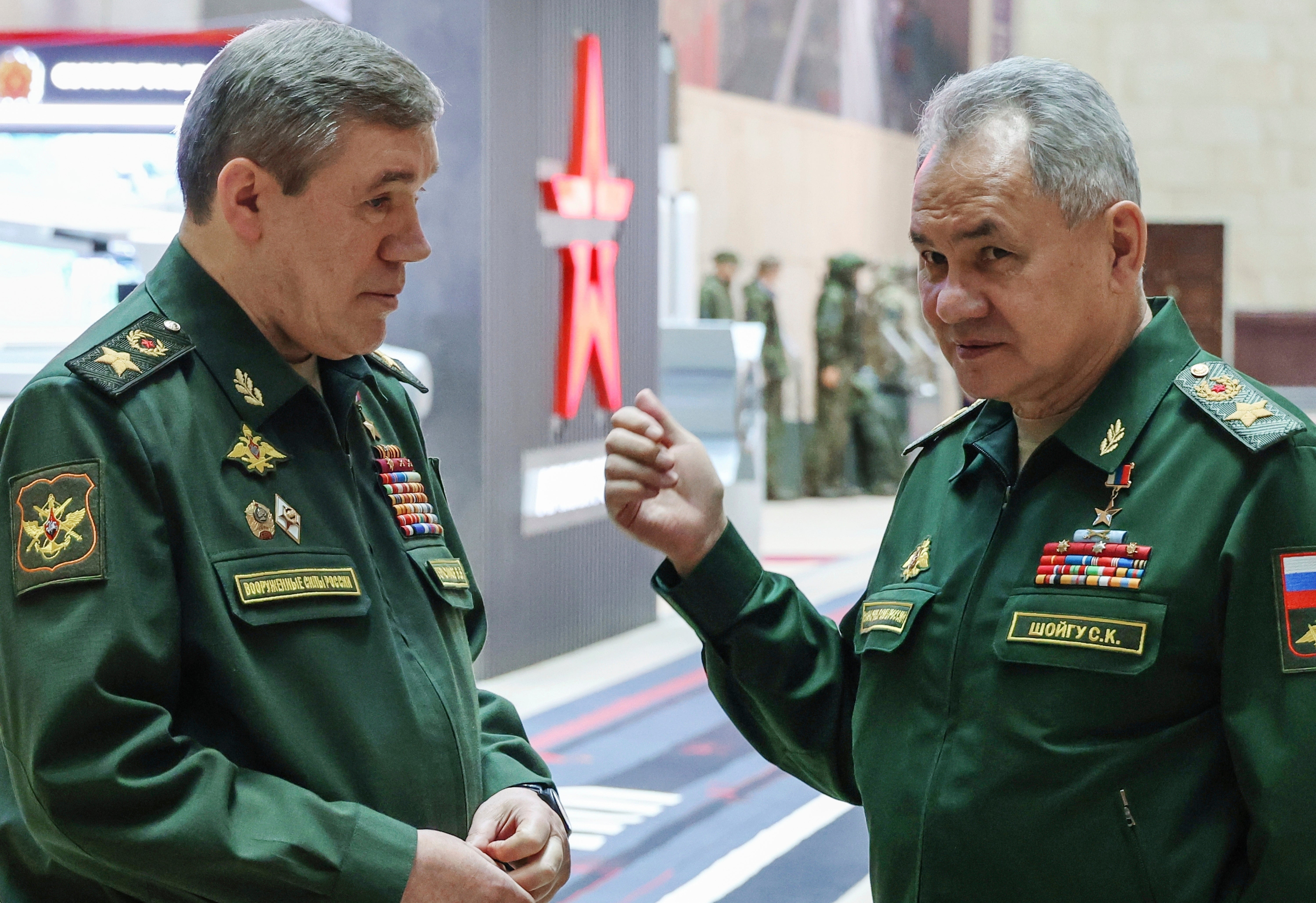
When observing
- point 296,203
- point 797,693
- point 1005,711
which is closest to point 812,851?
point 797,693

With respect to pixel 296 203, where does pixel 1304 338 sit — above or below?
below

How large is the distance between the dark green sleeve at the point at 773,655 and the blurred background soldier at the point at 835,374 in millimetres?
11046

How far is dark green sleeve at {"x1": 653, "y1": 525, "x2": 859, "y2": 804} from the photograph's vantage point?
6.38 feet

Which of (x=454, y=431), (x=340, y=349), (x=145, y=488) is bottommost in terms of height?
(x=454, y=431)

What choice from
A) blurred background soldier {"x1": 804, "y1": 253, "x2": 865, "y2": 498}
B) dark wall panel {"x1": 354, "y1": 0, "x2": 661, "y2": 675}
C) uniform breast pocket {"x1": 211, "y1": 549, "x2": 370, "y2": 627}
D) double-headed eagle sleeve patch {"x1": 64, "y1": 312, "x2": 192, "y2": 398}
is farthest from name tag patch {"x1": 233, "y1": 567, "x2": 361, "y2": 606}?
blurred background soldier {"x1": 804, "y1": 253, "x2": 865, "y2": 498}

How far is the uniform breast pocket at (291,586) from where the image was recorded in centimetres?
154

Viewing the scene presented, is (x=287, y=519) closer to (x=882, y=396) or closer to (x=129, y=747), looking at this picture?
(x=129, y=747)

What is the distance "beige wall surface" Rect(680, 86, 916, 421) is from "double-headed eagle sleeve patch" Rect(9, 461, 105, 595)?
1209 cm

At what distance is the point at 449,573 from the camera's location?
1.84 metres

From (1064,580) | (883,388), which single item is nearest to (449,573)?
(1064,580)

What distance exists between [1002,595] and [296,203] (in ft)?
2.96

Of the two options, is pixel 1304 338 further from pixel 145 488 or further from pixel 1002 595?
pixel 145 488

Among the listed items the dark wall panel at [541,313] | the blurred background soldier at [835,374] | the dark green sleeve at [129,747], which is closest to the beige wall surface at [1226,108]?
the blurred background soldier at [835,374]

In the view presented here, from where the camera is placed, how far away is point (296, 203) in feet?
5.43
